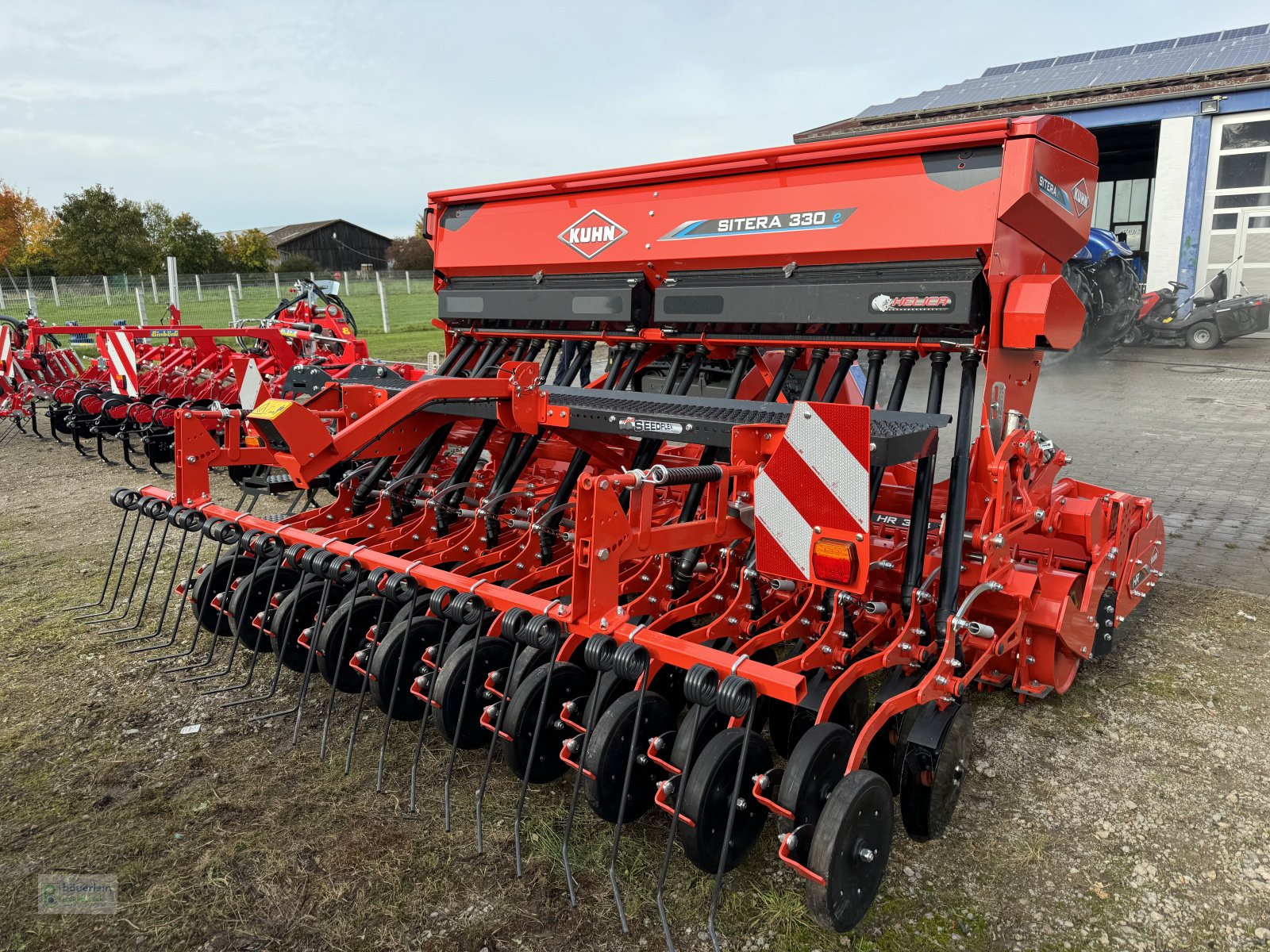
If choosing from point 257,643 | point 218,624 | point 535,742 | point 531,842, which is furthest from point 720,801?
point 218,624

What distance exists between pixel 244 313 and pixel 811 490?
26.1 m

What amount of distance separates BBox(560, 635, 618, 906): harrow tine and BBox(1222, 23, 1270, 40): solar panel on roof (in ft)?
71.8

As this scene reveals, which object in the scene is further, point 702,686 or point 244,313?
point 244,313

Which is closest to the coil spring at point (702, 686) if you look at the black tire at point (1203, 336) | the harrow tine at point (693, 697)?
the harrow tine at point (693, 697)

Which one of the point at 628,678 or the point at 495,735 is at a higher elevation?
the point at 628,678

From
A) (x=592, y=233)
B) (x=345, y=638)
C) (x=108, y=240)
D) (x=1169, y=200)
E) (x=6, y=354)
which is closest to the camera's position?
(x=345, y=638)

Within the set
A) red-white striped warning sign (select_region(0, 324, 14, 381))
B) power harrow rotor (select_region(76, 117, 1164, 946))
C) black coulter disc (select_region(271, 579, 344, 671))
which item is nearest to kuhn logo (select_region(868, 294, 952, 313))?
power harrow rotor (select_region(76, 117, 1164, 946))

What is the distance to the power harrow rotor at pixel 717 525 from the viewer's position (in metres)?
2.48

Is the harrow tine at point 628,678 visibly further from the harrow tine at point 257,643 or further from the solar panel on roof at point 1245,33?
the solar panel on roof at point 1245,33

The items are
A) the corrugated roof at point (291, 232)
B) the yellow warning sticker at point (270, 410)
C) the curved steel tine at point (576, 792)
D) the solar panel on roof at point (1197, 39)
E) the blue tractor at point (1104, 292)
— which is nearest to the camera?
the curved steel tine at point (576, 792)

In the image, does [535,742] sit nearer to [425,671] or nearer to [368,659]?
[425,671]

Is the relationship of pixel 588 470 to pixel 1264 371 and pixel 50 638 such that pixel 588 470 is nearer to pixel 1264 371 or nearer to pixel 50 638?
pixel 50 638

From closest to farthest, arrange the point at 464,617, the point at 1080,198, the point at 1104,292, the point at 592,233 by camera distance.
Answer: the point at 464,617 → the point at 1080,198 → the point at 592,233 → the point at 1104,292

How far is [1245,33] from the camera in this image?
59.8 ft
